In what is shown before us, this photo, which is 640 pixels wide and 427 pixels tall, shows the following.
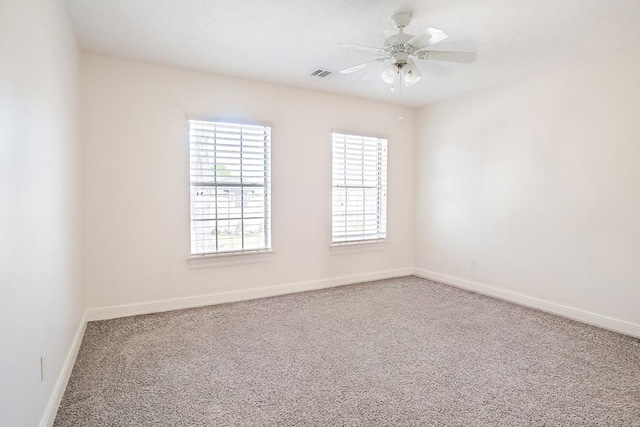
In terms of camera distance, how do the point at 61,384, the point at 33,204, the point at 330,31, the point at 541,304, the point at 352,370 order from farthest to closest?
the point at 541,304 → the point at 330,31 → the point at 352,370 → the point at 61,384 → the point at 33,204

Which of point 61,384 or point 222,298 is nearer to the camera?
point 61,384

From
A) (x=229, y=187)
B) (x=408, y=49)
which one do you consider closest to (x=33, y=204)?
(x=229, y=187)

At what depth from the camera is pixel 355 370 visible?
2.50 m

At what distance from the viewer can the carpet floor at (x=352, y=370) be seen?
2000 mm

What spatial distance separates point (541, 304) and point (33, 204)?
4563 mm

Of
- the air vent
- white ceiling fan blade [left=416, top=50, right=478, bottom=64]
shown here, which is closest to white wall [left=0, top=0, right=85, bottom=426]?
the air vent

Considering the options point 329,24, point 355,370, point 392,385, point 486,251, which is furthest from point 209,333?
point 486,251

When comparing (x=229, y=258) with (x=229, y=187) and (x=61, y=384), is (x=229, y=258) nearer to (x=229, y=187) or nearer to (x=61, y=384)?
(x=229, y=187)

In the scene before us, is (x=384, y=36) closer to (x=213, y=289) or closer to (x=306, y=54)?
(x=306, y=54)

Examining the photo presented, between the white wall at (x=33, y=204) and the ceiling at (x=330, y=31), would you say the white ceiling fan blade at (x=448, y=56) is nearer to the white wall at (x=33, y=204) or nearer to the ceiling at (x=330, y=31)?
the ceiling at (x=330, y=31)

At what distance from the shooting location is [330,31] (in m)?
2.90

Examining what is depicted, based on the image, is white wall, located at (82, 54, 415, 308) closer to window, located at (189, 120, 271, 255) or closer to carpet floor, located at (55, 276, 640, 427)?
window, located at (189, 120, 271, 255)

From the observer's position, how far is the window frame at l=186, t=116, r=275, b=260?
3848 mm

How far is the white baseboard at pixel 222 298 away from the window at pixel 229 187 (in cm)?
52
